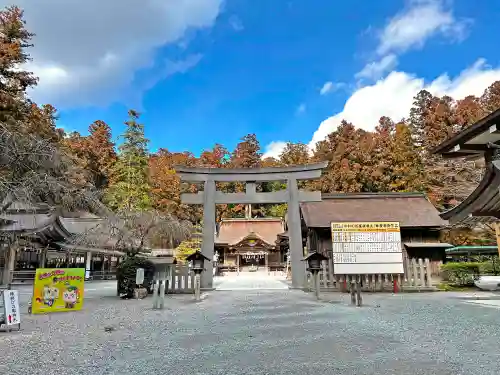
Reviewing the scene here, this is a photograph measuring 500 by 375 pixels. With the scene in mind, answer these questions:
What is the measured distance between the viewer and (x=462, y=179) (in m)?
19.7

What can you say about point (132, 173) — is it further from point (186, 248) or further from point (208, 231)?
point (208, 231)

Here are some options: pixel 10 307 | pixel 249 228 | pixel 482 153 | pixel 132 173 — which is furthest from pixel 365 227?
pixel 132 173

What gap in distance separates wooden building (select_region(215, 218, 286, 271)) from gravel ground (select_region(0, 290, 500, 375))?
71.1 ft

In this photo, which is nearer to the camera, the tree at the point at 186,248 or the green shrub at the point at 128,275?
the green shrub at the point at 128,275

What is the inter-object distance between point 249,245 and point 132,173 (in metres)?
13.2

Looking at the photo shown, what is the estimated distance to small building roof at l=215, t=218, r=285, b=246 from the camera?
3294cm

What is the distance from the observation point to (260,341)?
192 inches

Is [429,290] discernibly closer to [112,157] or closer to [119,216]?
[119,216]

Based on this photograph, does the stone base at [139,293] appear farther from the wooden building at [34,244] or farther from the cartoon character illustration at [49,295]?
the wooden building at [34,244]

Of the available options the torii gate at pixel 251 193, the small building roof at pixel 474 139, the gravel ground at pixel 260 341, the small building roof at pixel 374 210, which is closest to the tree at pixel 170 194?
the torii gate at pixel 251 193

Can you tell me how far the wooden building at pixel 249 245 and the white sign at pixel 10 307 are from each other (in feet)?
78.6

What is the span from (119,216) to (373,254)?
873 centimetres

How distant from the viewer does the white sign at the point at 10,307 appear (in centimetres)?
557

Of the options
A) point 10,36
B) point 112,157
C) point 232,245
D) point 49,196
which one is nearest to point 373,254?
point 49,196
